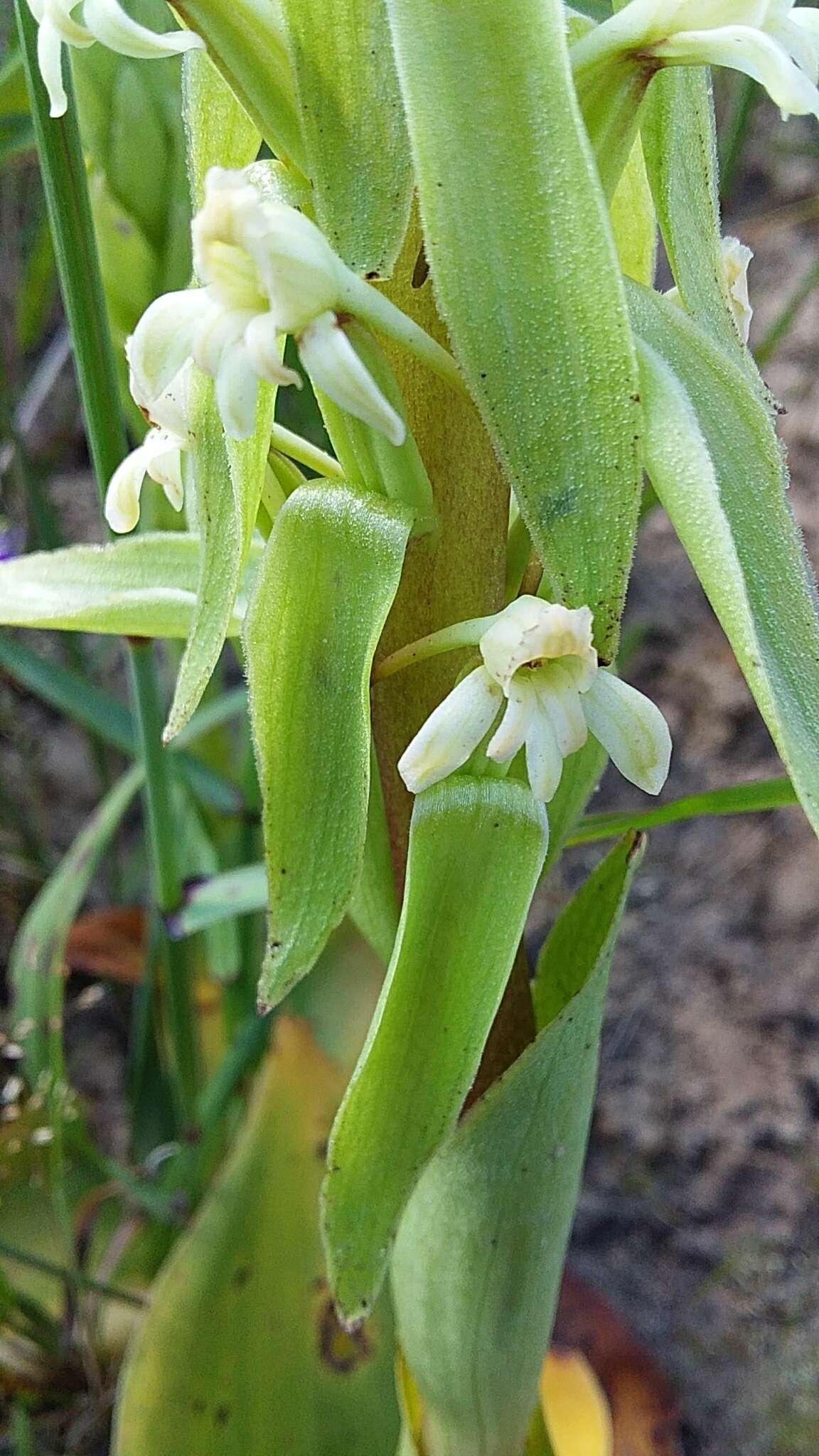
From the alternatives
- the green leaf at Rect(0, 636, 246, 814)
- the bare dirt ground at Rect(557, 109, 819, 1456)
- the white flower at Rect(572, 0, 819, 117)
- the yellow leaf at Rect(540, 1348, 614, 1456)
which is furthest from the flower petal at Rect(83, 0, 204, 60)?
the bare dirt ground at Rect(557, 109, 819, 1456)

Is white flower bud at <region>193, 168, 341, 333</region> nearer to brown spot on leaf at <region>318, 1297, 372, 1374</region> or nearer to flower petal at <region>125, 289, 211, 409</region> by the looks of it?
flower petal at <region>125, 289, 211, 409</region>

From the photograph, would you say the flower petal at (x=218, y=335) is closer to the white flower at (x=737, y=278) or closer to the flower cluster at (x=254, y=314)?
the flower cluster at (x=254, y=314)

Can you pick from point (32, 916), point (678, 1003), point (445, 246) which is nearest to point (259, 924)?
point (32, 916)

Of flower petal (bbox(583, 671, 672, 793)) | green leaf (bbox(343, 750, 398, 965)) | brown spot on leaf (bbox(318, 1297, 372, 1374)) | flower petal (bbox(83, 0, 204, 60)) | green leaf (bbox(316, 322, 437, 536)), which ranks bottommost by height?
brown spot on leaf (bbox(318, 1297, 372, 1374))

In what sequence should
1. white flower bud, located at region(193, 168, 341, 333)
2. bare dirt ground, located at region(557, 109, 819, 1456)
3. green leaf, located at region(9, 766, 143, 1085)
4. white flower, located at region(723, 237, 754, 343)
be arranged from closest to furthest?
white flower bud, located at region(193, 168, 341, 333) → white flower, located at region(723, 237, 754, 343) → green leaf, located at region(9, 766, 143, 1085) → bare dirt ground, located at region(557, 109, 819, 1456)

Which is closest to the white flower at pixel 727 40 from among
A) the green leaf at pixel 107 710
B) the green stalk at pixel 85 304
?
the green stalk at pixel 85 304
